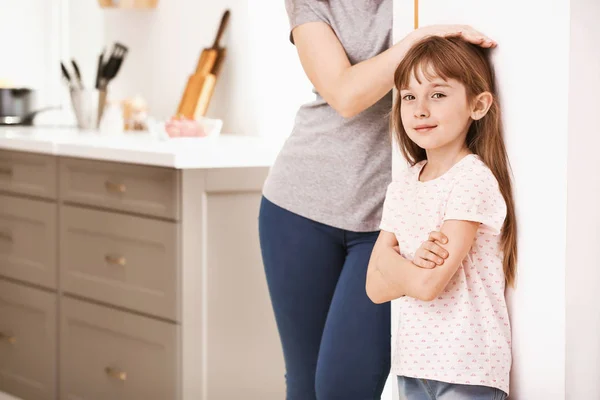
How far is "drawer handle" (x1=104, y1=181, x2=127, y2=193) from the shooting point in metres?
2.67

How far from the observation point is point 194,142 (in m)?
2.82

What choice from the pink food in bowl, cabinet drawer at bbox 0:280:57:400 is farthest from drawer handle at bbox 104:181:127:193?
cabinet drawer at bbox 0:280:57:400

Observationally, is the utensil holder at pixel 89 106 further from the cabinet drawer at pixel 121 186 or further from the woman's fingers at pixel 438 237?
the woman's fingers at pixel 438 237

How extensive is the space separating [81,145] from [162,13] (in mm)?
927

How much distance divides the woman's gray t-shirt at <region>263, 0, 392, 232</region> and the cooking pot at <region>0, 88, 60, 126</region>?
2.29 m

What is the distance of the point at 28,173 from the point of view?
10.1ft

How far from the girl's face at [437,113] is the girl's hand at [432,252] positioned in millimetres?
130

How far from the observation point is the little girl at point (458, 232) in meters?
1.16

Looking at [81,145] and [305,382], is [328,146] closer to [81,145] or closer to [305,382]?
[305,382]

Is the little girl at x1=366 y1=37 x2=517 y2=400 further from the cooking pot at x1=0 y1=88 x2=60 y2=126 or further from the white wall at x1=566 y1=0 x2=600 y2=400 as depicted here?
the cooking pot at x1=0 y1=88 x2=60 y2=126

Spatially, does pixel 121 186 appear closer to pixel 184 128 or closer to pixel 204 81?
pixel 184 128

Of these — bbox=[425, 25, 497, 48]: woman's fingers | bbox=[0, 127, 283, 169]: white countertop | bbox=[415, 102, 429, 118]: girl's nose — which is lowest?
bbox=[0, 127, 283, 169]: white countertop

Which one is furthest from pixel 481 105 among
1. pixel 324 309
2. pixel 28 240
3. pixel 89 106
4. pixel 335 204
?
pixel 89 106

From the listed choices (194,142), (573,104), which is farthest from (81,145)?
(573,104)
